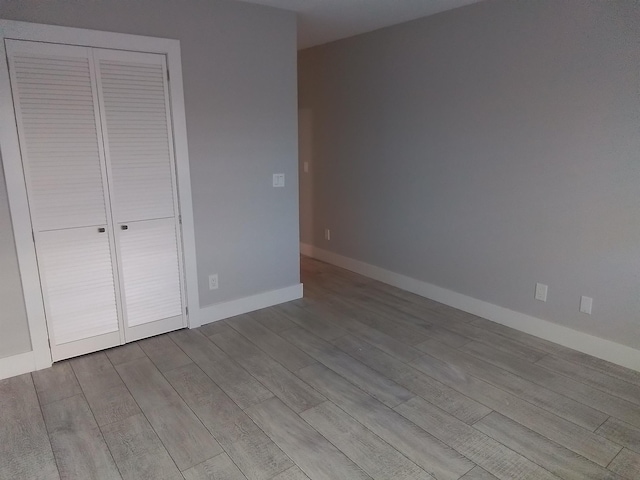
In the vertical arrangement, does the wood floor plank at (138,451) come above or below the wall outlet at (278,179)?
below

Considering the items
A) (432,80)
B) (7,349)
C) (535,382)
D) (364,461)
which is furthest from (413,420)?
(432,80)

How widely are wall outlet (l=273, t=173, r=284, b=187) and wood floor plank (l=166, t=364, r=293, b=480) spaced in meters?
1.62

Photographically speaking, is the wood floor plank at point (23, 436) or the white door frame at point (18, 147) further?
the white door frame at point (18, 147)

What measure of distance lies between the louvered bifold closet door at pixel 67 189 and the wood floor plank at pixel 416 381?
1732 mm

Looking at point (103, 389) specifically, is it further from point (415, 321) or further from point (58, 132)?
point (415, 321)

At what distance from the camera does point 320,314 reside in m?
3.58

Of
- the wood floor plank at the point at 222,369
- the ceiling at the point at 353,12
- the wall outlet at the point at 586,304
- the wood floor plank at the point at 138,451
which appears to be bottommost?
the wood floor plank at the point at 138,451

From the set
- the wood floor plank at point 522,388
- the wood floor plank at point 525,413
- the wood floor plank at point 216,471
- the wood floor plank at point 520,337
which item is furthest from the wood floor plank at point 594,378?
the wood floor plank at point 216,471

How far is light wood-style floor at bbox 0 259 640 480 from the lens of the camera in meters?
1.94

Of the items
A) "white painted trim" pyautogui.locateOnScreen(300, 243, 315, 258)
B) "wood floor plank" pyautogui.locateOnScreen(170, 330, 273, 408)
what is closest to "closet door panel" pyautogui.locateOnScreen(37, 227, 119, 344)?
"wood floor plank" pyautogui.locateOnScreen(170, 330, 273, 408)

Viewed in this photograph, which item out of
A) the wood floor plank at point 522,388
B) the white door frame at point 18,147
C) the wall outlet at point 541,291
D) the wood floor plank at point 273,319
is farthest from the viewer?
the wood floor plank at point 273,319

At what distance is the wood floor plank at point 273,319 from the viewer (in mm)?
3334

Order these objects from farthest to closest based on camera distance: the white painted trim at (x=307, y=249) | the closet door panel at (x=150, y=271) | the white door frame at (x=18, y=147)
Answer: the white painted trim at (x=307, y=249) < the closet door panel at (x=150, y=271) < the white door frame at (x=18, y=147)

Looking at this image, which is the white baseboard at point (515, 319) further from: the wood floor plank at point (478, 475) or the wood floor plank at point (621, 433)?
the wood floor plank at point (478, 475)
